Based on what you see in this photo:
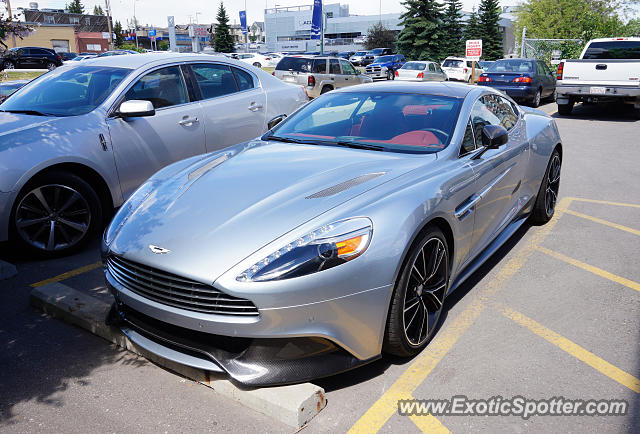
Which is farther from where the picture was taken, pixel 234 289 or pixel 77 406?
pixel 77 406

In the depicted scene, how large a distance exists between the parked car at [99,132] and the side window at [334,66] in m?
13.1

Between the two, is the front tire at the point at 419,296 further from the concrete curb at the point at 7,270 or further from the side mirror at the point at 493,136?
the concrete curb at the point at 7,270

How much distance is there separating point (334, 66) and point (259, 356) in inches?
698

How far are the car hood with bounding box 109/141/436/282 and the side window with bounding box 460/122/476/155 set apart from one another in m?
0.35

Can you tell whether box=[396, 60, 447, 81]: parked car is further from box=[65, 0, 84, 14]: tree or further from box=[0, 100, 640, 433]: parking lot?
box=[65, 0, 84, 14]: tree

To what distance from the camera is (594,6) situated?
4319 centimetres

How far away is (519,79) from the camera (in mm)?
17297

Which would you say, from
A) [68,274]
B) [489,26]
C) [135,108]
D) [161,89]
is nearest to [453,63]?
[489,26]

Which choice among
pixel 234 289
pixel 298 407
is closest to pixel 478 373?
pixel 298 407

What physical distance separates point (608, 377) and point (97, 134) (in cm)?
431

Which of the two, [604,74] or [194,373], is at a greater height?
[604,74]

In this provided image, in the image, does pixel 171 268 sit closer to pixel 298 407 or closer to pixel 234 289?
pixel 234 289

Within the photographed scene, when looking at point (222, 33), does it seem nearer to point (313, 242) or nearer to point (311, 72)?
point (311, 72)

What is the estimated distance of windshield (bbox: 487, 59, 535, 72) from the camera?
1808 cm
